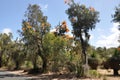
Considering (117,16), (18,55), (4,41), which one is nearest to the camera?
(117,16)

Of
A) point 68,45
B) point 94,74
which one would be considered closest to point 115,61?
point 94,74

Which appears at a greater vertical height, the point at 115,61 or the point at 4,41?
the point at 4,41

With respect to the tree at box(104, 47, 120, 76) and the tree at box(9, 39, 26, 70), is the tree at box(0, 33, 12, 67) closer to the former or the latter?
the tree at box(9, 39, 26, 70)

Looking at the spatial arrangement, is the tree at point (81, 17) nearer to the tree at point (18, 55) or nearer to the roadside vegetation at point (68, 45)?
the roadside vegetation at point (68, 45)

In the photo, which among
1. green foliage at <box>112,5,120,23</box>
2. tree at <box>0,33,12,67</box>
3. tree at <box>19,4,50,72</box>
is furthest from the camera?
tree at <box>0,33,12,67</box>

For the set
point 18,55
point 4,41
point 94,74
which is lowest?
point 94,74

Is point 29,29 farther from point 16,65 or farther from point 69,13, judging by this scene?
point 16,65

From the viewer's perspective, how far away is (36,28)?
1503 inches

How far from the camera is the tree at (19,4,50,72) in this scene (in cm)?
3800

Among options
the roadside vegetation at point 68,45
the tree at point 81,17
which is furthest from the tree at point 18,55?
the tree at point 81,17

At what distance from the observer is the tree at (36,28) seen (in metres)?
38.0

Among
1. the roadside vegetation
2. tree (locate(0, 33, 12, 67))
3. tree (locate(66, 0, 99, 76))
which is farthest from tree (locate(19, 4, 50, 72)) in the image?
tree (locate(0, 33, 12, 67))

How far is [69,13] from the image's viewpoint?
88.6 ft

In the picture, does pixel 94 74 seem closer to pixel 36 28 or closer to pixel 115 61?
pixel 115 61
